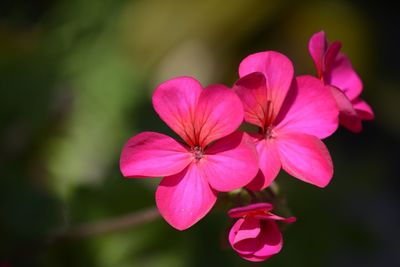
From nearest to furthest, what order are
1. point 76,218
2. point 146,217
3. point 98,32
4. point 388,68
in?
point 146,217
point 76,218
point 98,32
point 388,68

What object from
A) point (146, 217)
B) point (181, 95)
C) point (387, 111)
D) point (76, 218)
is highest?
point (181, 95)

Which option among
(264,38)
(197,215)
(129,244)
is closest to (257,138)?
(197,215)

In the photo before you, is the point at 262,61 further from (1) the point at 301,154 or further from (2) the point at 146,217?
(2) the point at 146,217

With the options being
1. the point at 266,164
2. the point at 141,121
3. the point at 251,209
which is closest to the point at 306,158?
the point at 266,164

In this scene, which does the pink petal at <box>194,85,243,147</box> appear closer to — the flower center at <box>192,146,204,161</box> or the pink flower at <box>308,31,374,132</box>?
the flower center at <box>192,146,204,161</box>

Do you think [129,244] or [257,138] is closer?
[257,138]

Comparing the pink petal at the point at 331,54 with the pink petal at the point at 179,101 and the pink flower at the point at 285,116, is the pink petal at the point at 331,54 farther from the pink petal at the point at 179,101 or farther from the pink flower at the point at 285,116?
the pink petal at the point at 179,101

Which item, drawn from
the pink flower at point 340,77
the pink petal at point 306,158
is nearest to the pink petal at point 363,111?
the pink flower at point 340,77
